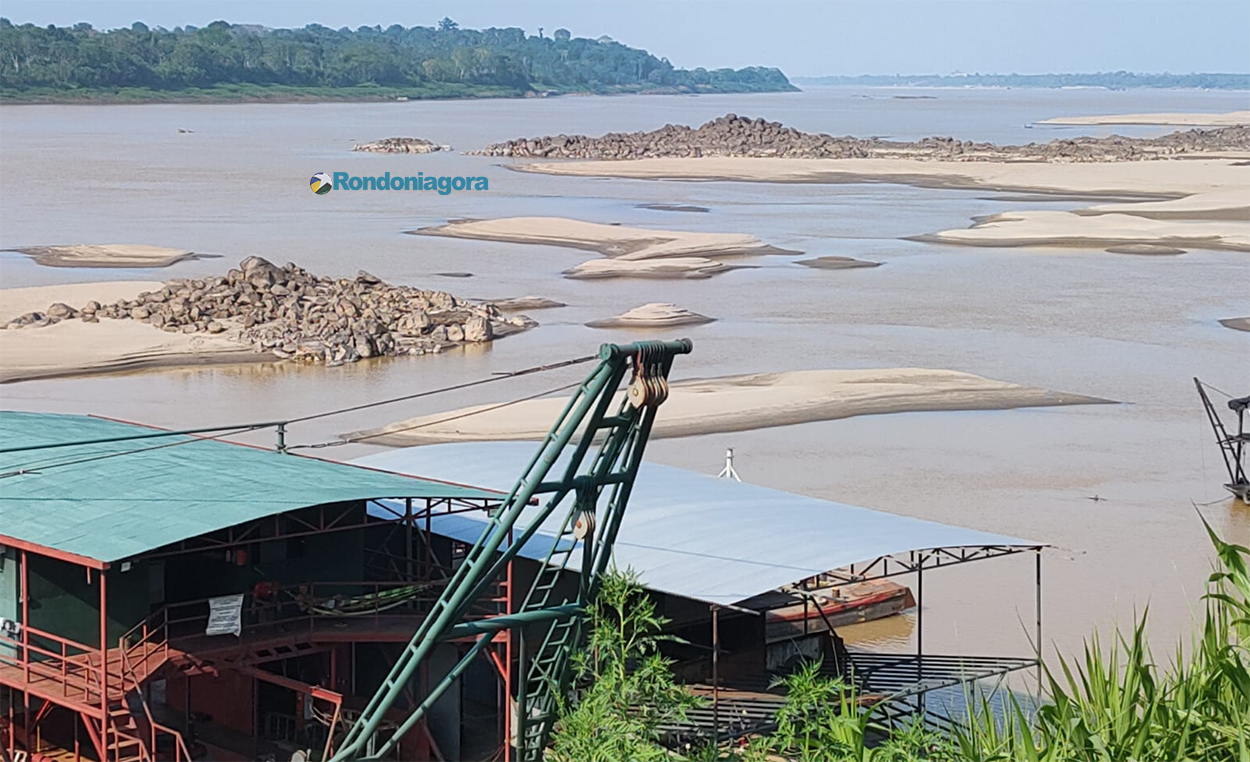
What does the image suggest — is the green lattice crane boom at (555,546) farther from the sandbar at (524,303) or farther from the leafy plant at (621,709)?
the sandbar at (524,303)

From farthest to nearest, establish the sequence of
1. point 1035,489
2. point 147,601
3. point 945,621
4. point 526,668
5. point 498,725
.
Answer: point 1035,489, point 945,621, point 498,725, point 147,601, point 526,668

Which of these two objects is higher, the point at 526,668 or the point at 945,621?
the point at 526,668

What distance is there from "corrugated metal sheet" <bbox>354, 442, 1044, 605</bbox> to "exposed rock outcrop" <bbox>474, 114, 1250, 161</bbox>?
282ft

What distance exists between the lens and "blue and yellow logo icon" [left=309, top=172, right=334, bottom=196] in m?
79.9

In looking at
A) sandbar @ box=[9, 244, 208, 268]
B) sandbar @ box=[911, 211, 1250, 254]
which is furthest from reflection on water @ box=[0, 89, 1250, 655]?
sandbar @ box=[911, 211, 1250, 254]

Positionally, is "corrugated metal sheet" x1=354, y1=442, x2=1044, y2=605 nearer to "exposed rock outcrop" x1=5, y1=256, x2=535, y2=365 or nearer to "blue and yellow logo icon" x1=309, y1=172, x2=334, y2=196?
"exposed rock outcrop" x1=5, y1=256, x2=535, y2=365

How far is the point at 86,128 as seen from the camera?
422 ft

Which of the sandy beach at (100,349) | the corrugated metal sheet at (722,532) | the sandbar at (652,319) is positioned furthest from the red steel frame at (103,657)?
the sandbar at (652,319)

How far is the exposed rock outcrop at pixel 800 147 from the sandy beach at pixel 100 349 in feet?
227

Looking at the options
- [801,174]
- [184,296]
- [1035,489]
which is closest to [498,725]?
[1035,489]

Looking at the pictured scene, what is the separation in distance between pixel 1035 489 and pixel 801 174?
7046 cm

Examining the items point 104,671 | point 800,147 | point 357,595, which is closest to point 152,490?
point 357,595

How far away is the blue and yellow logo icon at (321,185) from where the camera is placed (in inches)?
3145

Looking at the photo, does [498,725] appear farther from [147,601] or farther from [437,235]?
[437,235]
